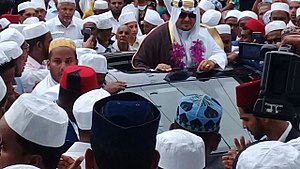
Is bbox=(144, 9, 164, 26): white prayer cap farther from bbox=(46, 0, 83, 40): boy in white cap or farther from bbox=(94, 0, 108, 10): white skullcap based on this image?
bbox=(46, 0, 83, 40): boy in white cap

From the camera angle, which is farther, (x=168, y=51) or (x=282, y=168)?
(x=168, y=51)

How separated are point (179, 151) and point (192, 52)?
11.8 ft

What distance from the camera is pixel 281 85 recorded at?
12.0 ft

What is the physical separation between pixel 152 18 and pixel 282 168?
26.5 ft

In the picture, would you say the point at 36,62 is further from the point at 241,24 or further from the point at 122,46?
the point at 241,24

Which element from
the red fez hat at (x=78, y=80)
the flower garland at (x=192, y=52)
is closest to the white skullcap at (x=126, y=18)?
the flower garland at (x=192, y=52)

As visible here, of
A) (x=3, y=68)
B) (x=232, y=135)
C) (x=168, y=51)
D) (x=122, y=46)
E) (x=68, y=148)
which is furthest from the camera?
(x=122, y=46)

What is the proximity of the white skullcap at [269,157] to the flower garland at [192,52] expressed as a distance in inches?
161

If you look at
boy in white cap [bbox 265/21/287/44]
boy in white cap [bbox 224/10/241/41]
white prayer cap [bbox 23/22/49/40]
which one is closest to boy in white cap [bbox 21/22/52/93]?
white prayer cap [bbox 23/22/49/40]

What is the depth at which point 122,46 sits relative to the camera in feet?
30.2

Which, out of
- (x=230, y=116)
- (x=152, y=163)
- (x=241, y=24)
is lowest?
(x=241, y=24)

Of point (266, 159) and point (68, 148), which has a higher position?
point (266, 159)

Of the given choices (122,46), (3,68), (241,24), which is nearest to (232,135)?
(3,68)

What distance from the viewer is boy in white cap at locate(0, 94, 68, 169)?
3334mm
